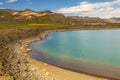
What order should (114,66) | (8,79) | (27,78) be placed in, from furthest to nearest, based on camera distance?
(114,66) < (27,78) < (8,79)

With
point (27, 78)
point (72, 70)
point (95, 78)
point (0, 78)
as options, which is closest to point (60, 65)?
point (72, 70)

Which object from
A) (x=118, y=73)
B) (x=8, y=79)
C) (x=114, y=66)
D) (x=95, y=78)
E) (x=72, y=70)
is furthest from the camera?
(x=114, y=66)

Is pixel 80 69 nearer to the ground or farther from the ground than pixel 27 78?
nearer to the ground

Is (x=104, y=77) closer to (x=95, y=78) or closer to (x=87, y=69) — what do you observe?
(x=95, y=78)

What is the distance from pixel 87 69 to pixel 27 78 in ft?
38.6

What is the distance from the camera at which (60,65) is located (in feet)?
112

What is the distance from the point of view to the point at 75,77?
26297 millimetres

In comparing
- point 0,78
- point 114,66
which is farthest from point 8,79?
point 114,66

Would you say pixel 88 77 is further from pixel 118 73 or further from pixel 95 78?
pixel 118 73

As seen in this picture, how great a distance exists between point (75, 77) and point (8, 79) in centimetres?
1011

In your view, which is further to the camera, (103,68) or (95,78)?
(103,68)

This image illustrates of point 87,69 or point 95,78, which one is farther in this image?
point 87,69

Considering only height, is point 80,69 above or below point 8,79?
below

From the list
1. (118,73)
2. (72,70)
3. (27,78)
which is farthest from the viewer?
(72,70)
